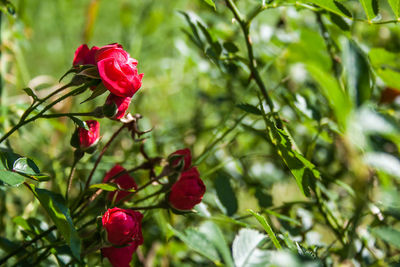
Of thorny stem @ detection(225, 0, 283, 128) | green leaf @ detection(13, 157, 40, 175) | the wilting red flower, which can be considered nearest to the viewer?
green leaf @ detection(13, 157, 40, 175)

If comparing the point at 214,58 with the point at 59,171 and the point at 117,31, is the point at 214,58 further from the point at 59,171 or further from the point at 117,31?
the point at 117,31

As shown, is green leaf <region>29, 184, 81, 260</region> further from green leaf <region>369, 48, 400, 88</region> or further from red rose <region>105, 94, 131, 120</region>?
green leaf <region>369, 48, 400, 88</region>

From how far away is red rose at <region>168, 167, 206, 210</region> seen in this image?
43 cm

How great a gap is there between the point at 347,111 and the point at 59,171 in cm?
56

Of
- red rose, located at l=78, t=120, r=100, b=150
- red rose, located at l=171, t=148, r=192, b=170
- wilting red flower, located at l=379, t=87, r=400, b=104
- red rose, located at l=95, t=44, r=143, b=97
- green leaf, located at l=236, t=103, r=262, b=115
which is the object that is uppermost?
red rose, located at l=95, t=44, r=143, b=97

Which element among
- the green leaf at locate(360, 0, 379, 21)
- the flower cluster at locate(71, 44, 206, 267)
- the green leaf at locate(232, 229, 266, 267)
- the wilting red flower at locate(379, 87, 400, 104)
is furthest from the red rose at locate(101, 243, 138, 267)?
the wilting red flower at locate(379, 87, 400, 104)

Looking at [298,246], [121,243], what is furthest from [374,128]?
[121,243]

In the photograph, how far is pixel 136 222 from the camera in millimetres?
401

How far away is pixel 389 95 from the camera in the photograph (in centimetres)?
77

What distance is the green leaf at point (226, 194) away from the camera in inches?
21.2

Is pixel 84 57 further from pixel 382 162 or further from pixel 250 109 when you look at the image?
pixel 382 162

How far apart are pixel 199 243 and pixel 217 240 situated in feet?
0.06

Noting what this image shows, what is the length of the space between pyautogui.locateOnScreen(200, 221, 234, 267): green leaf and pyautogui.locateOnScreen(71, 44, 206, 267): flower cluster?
0.03 m

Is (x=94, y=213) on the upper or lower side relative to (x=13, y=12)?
lower
